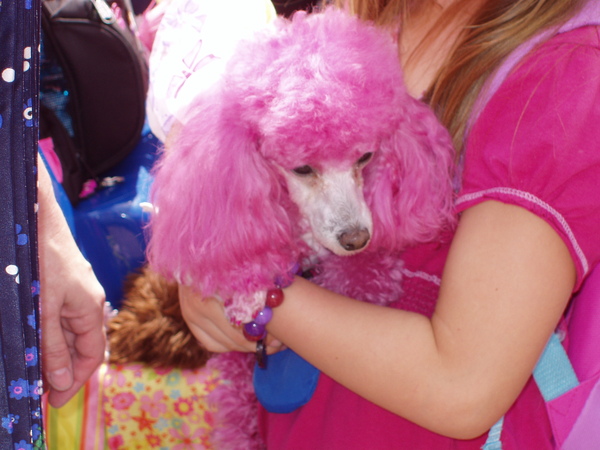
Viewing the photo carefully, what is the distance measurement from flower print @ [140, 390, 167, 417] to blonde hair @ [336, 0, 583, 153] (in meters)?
0.74

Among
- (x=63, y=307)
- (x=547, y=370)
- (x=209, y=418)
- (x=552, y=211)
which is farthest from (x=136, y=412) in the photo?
(x=552, y=211)

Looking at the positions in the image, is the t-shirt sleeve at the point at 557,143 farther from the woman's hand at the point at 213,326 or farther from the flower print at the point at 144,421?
the flower print at the point at 144,421

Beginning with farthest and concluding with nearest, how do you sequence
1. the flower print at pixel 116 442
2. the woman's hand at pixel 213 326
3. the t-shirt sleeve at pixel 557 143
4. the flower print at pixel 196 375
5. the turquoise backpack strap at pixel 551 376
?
the flower print at pixel 116 442 → the flower print at pixel 196 375 → the woman's hand at pixel 213 326 → the turquoise backpack strap at pixel 551 376 → the t-shirt sleeve at pixel 557 143

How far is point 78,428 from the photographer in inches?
46.7

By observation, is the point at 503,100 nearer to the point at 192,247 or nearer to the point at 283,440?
the point at 192,247

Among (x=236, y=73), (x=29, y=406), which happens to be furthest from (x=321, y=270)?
(x=29, y=406)

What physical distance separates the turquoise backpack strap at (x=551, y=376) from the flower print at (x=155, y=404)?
25.1 inches

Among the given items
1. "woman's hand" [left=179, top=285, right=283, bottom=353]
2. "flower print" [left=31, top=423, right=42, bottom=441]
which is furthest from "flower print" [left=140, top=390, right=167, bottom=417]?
"flower print" [left=31, top=423, right=42, bottom=441]

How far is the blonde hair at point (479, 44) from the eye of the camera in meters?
0.70

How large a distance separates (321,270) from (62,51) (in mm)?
745

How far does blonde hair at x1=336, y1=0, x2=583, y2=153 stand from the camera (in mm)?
705

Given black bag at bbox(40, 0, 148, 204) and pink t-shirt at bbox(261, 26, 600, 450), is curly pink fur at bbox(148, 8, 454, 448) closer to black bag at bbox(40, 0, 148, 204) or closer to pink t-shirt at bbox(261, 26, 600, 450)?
pink t-shirt at bbox(261, 26, 600, 450)

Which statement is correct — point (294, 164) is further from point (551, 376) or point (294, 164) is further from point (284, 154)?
point (551, 376)

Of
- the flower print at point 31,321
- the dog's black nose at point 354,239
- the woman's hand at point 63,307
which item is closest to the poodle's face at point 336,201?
the dog's black nose at point 354,239
